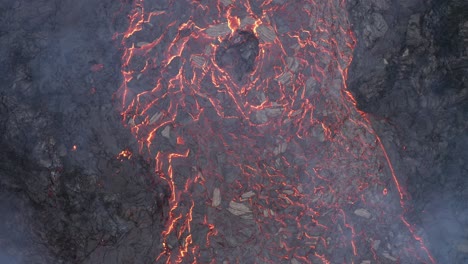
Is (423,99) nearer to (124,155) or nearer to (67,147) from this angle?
(124,155)

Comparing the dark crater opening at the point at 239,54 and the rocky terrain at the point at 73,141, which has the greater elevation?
the dark crater opening at the point at 239,54

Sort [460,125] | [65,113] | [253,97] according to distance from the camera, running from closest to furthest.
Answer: [65,113]
[253,97]
[460,125]

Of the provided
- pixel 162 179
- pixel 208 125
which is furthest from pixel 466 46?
pixel 162 179

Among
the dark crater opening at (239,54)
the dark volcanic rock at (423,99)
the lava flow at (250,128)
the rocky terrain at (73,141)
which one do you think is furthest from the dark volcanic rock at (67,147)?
the dark volcanic rock at (423,99)

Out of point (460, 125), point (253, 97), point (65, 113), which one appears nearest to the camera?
point (65, 113)

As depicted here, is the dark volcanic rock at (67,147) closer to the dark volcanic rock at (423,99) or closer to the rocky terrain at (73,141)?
the rocky terrain at (73,141)

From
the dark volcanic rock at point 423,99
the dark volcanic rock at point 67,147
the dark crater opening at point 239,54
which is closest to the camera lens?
the dark volcanic rock at point 67,147

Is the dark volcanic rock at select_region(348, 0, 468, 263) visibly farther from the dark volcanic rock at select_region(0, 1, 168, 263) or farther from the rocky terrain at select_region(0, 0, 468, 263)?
the dark volcanic rock at select_region(0, 1, 168, 263)

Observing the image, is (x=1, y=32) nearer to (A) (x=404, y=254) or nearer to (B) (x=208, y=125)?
(B) (x=208, y=125)

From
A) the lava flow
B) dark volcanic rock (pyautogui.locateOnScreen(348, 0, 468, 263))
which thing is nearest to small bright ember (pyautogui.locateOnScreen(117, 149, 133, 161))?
the lava flow
